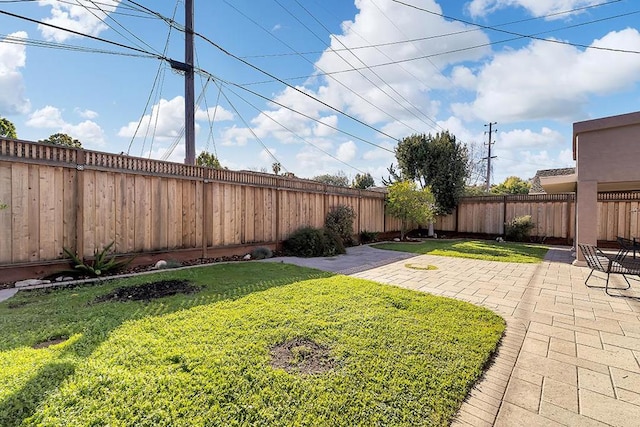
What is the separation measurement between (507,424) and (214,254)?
257 inches

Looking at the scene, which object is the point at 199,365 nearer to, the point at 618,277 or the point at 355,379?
the point at 355,379

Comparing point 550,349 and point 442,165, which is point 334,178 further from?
point 550,349

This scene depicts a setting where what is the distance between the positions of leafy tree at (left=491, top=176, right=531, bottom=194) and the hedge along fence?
2925 centimetres

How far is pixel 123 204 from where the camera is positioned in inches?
222

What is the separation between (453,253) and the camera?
903 cm

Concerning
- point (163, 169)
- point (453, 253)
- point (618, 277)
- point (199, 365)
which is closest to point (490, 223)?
point (453, 253)

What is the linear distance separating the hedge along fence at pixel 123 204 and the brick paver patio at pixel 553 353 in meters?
3.89

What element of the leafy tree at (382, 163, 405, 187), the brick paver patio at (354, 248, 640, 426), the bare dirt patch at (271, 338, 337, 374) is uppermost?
the leafy tree at (382, 163, 405, 187)

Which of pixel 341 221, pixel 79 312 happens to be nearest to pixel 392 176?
pixel 341 221

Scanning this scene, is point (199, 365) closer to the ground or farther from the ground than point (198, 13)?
closer to the ground

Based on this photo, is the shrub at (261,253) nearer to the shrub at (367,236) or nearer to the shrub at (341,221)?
the shrub at (341,221)

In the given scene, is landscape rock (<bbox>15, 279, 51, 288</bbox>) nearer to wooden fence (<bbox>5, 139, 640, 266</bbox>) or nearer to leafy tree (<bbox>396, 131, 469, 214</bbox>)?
wooden fence (<bbox>5, 139, 640, 266</bbox>)

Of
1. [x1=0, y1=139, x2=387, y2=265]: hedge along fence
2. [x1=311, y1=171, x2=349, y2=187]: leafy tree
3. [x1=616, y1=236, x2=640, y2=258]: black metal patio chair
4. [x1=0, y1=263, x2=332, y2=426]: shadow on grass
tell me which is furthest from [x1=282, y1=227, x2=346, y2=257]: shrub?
[x1=311, y1=171, x2=349, y2=187]: leafy tree

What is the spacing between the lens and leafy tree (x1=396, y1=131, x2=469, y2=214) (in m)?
14.7
